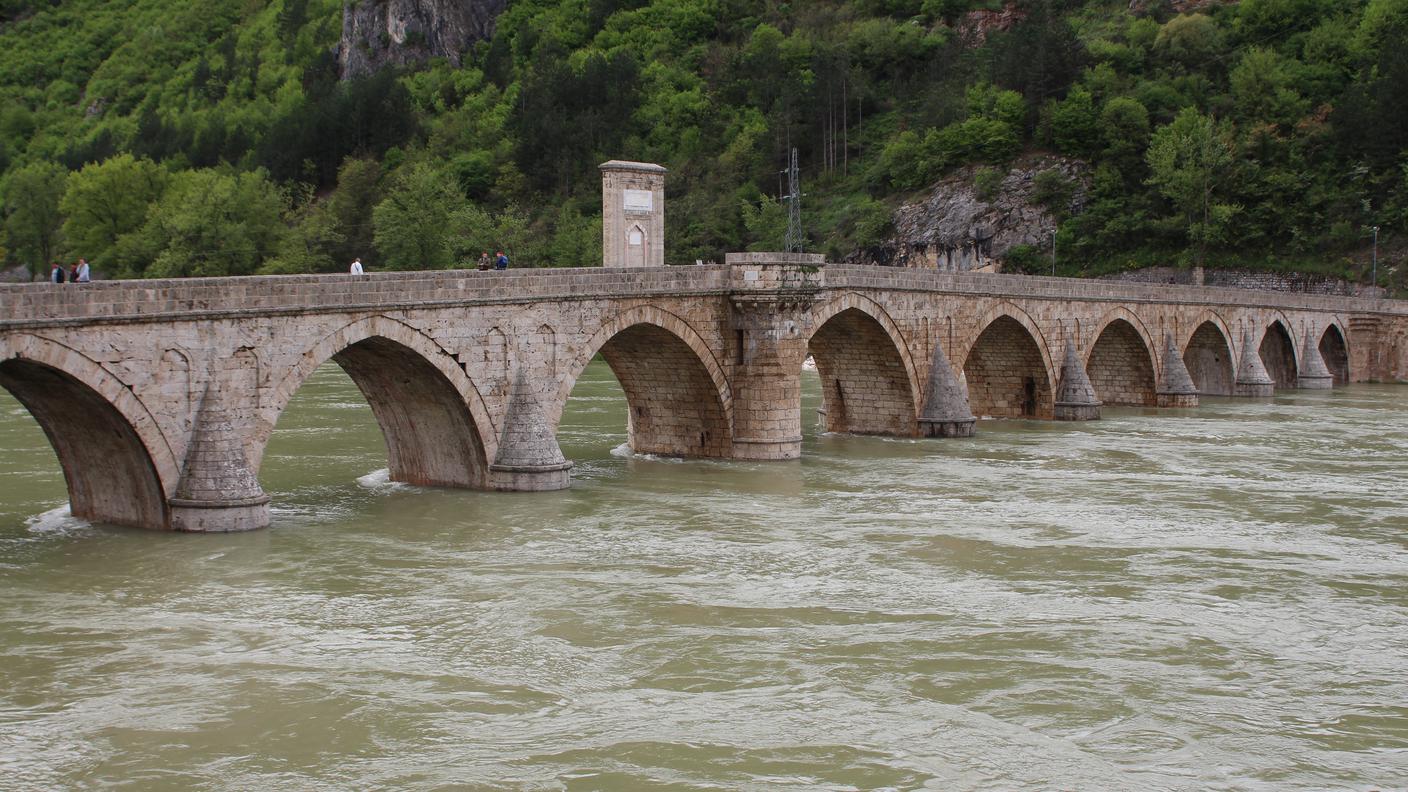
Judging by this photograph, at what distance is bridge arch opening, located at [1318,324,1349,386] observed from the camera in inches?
2051

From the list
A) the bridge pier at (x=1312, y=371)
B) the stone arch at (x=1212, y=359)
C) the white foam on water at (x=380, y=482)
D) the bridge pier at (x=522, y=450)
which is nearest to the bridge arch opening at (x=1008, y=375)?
the stone arch at (x=1212, y=359)

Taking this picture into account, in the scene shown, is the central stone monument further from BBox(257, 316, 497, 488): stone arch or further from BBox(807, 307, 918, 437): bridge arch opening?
BBox(257, 316, 497, 488): stone arch

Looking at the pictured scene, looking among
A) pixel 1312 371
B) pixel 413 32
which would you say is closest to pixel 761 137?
pixel 413 32

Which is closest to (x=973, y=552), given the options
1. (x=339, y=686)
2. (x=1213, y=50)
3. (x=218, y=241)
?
(x=339, y=686)

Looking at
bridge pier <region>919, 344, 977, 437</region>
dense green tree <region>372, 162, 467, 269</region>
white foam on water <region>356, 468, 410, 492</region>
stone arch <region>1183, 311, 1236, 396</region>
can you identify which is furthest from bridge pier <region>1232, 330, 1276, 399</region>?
dense green tree <region>372, 162, 467, 269</region>

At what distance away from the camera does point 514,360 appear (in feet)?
78.0

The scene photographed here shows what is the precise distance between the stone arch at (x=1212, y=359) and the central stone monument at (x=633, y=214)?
1991 cm

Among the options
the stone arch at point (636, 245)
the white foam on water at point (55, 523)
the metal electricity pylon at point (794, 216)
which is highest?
the metal electricity pylon at point (794, 216)

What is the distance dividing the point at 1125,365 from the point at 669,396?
18491 millimetres

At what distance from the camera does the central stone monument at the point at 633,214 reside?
32688 mm

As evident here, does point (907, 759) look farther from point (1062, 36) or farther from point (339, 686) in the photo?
point (1062, 36)

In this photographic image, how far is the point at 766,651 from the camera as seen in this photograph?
15094 millimetres

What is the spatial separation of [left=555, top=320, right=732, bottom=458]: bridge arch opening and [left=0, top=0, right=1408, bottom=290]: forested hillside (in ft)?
135

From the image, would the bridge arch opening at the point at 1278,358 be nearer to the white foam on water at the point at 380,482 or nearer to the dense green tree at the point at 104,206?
the white foam on water at the point at 380,482
